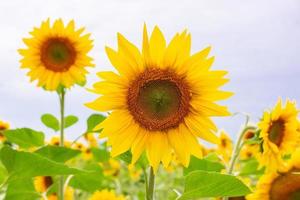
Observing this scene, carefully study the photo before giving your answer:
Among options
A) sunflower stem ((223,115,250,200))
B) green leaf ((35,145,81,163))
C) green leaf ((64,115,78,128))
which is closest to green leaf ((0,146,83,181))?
green leaf ((35,145,81,163))

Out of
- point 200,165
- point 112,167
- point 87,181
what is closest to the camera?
point 200,165

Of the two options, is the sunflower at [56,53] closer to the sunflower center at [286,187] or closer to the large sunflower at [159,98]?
the sunflower center at [286,187]

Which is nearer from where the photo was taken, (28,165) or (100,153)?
(28,165)

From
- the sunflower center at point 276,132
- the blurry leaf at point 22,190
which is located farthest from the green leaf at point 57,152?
the sunflower center at point 276,132

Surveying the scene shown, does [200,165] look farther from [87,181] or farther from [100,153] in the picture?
[100,153]

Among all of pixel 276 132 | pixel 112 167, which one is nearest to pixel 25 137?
pixel 276 132

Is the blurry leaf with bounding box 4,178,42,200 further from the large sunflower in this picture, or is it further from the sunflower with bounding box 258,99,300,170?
the sunflower with bounding box 258,99,300,170

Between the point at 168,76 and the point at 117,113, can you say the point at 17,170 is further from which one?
the point at 168,76
